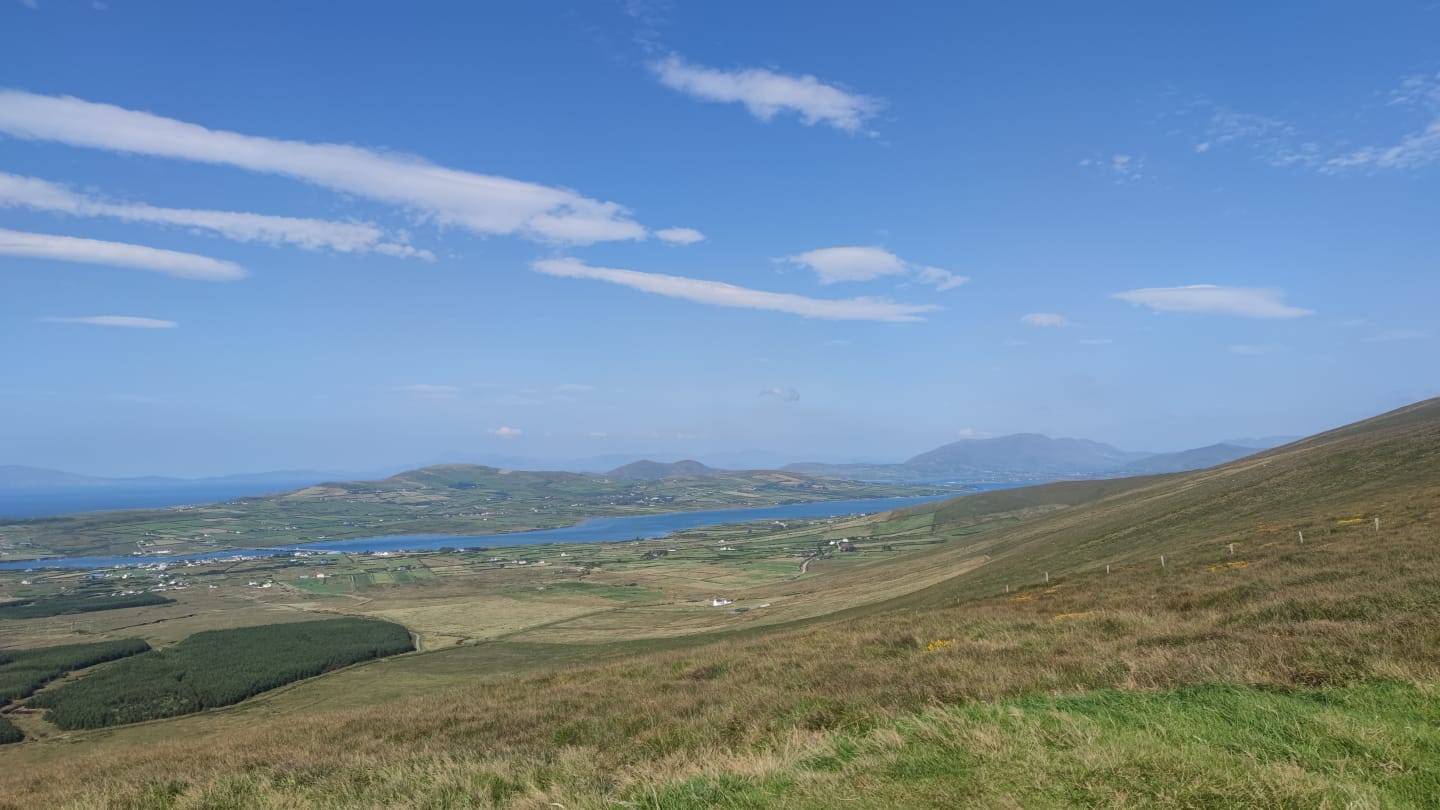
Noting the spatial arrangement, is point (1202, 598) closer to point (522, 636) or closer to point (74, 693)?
point (522, 636)

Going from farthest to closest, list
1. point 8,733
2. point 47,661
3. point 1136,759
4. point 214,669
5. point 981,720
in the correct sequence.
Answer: point 47,661 → point 214,669 → point 8,733 → point 981,720 → point 1136,759

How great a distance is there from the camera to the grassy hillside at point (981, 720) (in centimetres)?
645

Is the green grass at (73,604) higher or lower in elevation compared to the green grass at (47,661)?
lower

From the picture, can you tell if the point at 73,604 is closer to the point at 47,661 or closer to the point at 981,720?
the point at 47,661

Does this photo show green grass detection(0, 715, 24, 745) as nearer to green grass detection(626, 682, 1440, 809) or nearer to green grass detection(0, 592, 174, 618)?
green grass detection(626, 682, 1440, 809)

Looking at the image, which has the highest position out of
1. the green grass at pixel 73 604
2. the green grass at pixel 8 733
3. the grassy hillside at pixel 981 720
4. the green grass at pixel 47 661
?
the grassy hillside at pixel 981 720

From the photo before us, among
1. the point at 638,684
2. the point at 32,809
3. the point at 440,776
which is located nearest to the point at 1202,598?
the point at 638,684

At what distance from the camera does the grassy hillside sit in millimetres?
6445

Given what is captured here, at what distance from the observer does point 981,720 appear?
8.33m

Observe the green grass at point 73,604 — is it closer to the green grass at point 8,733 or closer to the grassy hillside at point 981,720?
the green grass at point 8,733

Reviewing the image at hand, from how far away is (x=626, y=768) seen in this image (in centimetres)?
970

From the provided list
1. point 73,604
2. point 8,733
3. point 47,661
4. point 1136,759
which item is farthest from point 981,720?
point 73,604

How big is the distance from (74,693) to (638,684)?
287ft

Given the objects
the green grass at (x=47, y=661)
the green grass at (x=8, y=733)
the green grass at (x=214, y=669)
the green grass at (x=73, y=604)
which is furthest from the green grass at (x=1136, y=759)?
the green grass at (x=73, y=604)
